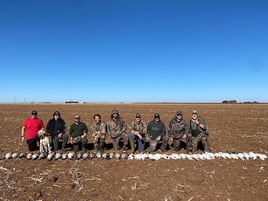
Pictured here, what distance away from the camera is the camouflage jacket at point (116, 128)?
38.5ft

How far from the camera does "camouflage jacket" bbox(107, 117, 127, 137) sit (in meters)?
11.7

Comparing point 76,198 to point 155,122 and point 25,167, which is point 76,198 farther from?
point 155,122

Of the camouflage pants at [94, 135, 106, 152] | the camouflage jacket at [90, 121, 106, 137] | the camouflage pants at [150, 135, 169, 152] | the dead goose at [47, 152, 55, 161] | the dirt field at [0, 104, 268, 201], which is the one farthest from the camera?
the camouflage jacket at [90, 121, 106, 137]

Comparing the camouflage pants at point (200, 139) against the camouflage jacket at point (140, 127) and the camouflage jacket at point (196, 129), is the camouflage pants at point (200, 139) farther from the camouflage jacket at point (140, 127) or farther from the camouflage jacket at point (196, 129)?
the camouflage jacket at point (140, 127)

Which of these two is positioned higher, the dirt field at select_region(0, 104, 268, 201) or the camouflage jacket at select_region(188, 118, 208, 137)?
the camouflage jacket at select_region(188, 118, 208, 137)

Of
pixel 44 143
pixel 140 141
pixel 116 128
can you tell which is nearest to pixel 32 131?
pixel 44 143

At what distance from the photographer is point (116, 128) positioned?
467 inches

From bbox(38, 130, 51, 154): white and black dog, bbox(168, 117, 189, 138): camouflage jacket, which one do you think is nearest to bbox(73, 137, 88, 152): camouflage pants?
bbox(38, 130, 51, 154): white and black dog

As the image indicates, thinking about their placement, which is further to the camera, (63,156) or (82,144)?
(82,144)

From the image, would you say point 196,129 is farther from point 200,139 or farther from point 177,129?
point 177,129

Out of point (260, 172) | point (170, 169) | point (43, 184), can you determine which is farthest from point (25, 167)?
point (260, 172)

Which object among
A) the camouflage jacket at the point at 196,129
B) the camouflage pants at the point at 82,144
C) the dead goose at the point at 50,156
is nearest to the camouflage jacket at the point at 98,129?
the camouflage pants at the point at 82,144

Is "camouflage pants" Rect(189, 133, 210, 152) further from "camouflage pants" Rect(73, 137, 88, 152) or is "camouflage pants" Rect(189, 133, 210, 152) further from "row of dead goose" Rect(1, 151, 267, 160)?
"camouflage pants" Rect(73, 137, 88, 152)

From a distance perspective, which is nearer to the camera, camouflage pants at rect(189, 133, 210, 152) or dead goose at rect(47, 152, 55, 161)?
dead goose at rect(47, 152, 55, 161)
